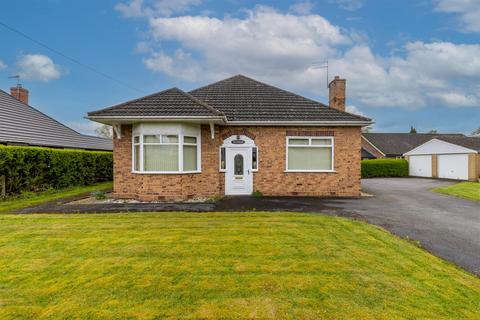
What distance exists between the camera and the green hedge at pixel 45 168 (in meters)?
10.6

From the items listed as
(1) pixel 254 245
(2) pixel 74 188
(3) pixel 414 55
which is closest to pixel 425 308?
(1) pixel 254 245

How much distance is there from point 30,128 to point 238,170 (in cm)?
1436

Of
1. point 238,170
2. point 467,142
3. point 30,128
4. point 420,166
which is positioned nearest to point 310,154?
→ point 238,170

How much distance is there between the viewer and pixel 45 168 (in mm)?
12258

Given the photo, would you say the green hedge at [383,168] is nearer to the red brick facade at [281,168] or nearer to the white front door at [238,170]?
the red brick facade at [281,168]

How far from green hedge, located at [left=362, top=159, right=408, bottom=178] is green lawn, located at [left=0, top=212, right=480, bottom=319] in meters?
21.5

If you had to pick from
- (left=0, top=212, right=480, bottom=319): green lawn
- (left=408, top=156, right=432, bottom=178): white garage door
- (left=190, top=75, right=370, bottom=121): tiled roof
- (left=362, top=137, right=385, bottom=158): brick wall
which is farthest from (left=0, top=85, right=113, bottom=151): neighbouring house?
(left=362, top=137, right=385, bottom=158): brick wall

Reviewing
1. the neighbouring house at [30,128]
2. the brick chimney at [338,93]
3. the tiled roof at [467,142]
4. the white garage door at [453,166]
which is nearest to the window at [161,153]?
the neighbouring house at [30,128]


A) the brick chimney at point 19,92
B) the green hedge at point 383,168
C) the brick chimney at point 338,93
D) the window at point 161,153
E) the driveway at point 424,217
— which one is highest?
the brick chimney at point 19,92

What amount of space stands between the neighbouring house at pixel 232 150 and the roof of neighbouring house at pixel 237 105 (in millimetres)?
45

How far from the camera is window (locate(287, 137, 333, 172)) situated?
1161 cm

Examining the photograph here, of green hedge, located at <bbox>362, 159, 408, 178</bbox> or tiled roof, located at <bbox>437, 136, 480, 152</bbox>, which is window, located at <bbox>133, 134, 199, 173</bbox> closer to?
green hedge, located at <bbox>362, 159, 408, 178</bbox>

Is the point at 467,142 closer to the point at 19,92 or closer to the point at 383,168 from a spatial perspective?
the point at 383,168

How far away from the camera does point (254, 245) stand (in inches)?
194
